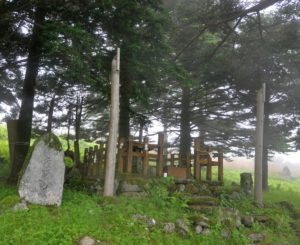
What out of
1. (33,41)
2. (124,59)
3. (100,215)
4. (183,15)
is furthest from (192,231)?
(183,15)

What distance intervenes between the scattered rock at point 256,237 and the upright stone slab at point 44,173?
5.29 meters

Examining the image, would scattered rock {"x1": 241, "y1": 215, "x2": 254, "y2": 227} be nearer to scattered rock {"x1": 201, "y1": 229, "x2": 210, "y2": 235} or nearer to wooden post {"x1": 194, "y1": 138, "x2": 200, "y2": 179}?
scattered rock {"x1": 201, "y1": 229, "x2": 210, "y2": 235}

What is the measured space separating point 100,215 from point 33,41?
6566 millimetres

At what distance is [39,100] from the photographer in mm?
17312

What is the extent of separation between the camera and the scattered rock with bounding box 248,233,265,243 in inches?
374

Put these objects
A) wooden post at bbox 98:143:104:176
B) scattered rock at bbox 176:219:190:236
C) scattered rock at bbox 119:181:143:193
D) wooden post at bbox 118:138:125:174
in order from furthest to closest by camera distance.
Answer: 1. wooden post at bbox 98:143:104:176
2. wooden post at bbox 118:138:125:174
3. scattered rock at bbox 119:181:143:193
4. scattered rock at bbox 176:219:190:236

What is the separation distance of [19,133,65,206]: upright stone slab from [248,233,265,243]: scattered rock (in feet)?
17.3

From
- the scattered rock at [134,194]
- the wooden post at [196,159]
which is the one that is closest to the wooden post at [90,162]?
the scattered rock at [134,194]

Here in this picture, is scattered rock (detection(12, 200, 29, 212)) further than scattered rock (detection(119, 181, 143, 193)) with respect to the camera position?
No

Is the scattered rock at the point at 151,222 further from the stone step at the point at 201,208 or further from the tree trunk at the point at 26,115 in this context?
the tree trunk at the point at 26,115

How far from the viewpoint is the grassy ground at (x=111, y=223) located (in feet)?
22.6

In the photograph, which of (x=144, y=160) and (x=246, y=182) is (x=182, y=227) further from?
(x=246, y=182)

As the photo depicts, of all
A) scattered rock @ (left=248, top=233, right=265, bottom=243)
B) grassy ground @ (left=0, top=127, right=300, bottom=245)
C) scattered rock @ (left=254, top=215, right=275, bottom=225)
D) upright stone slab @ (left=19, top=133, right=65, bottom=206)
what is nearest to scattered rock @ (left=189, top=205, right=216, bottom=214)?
grassy ground @ (left=0, top=127, right=300, bottom=245)

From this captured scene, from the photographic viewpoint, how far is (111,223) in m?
7.95
